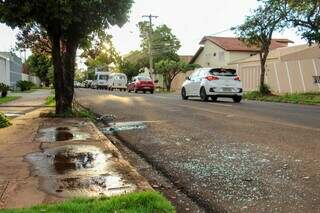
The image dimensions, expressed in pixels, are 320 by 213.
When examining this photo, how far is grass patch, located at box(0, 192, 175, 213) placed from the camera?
521 centimetres

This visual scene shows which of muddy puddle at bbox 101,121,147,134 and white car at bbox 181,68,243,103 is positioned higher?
white car at bbox 181,68,243,103

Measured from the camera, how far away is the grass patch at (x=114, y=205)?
205 inches

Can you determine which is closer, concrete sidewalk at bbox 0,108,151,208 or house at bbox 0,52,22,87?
concrete sidewalk at bbox 0,108,151,208

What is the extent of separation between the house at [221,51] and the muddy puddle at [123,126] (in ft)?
148

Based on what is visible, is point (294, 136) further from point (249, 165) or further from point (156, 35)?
point (156, 35)

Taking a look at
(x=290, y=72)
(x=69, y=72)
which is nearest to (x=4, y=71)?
(x=290, y=72)

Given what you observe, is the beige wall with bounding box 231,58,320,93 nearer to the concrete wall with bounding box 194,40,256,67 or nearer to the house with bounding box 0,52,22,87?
the concrete wall with bounding box 194,40,256,67

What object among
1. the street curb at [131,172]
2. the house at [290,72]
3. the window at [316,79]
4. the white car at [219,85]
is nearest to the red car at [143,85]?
the house at [290,72]

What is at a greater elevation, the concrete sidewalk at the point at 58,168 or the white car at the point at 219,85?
the white car at the point at 219,85

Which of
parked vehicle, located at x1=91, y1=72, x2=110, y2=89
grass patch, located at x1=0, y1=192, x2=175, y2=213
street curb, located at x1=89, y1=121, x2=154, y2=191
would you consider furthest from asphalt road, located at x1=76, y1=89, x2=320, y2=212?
parked vehicle, located at x1=91, y1=72, x2=110, y2=89

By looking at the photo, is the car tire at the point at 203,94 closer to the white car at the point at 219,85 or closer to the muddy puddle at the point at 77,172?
the white car at the point at 219,85

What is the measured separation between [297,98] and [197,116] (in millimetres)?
15258

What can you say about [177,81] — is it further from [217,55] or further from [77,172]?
[77,172]

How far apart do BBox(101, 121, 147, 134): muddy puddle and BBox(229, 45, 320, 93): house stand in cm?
2293
